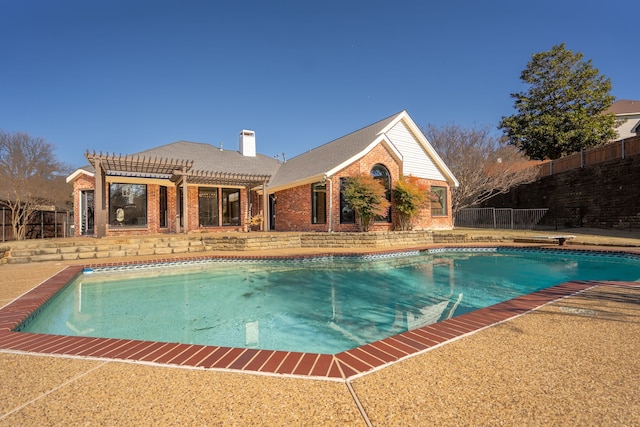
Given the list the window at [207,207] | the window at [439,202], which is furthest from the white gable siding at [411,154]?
the window at [207,207]

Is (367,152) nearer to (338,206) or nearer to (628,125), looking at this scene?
(338,206)

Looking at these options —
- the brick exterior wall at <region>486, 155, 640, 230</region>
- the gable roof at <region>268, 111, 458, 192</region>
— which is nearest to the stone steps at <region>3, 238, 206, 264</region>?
the gable roof at <region>268, 111, 458, 192</region>

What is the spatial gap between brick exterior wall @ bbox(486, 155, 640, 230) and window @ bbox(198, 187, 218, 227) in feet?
71.4

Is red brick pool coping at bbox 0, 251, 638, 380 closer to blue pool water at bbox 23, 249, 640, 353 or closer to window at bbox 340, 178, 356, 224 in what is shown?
blue pool water at bbox 23, 249, 640, 353

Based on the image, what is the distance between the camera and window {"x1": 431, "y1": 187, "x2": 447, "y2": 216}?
18.2 m

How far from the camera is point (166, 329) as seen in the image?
14.9 ft

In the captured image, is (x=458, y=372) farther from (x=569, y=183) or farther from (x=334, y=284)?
(x=569, y=183)

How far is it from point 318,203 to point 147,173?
9.11m

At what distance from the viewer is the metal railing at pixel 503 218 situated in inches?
876

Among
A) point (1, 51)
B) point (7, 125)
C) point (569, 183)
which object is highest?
point (1, 51)

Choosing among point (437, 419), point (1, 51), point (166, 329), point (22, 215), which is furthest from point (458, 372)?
point (1, 51)

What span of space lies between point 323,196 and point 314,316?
10.5 m

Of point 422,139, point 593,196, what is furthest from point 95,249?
point 593,196

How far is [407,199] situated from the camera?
603 inches
